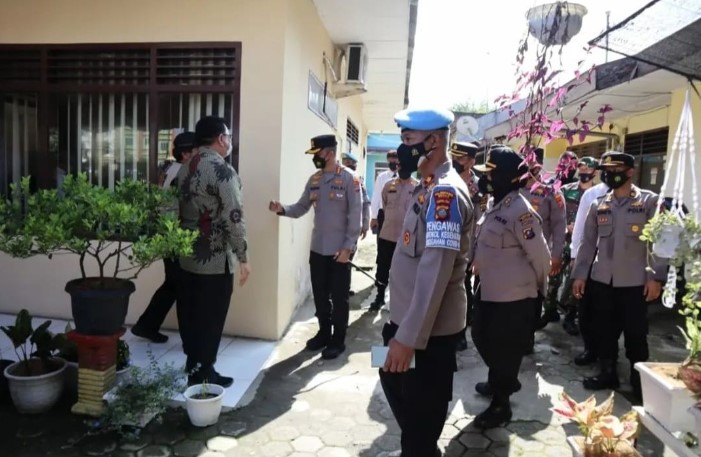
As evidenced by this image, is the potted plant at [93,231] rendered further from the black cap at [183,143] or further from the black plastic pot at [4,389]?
the black cap at [183,143]

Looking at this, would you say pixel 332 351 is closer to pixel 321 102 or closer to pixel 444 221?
pixel 444 221

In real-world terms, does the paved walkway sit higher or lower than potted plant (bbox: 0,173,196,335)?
lower

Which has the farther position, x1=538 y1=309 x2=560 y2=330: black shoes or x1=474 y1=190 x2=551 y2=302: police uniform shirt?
x1=538 y1=309 x2=560 y2=330: black shoes

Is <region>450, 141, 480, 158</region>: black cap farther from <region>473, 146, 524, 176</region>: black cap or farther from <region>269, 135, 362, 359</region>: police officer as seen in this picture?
<region>473, 146, 524, 176</region>: black cap

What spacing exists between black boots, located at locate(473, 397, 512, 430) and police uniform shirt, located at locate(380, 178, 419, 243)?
2.50 metres

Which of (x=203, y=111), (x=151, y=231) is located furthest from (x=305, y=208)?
(x=151, y=231)

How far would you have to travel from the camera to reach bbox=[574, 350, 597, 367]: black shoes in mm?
4328

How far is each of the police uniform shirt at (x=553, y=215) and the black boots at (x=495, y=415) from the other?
1571 millimetres

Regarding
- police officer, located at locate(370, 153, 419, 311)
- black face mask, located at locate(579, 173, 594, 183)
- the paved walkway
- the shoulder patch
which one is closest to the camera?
the shoulder patch

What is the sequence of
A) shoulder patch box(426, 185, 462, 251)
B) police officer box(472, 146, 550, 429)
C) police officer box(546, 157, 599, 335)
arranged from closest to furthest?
1. shoulder patch box(426, 185, 462, 251)
2. police officer box(472, 146, 550, 429)
3. police officer box(546, 157, 599, 335)

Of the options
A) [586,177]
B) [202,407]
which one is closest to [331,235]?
[202,407]

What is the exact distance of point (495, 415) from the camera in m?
3.18

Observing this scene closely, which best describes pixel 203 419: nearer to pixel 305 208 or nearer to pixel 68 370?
pixel 68 370

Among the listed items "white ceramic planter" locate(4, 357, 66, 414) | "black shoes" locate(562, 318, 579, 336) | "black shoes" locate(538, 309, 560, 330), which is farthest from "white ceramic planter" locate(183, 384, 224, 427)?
"black shoes" locate(562, 318, 579, 336)
